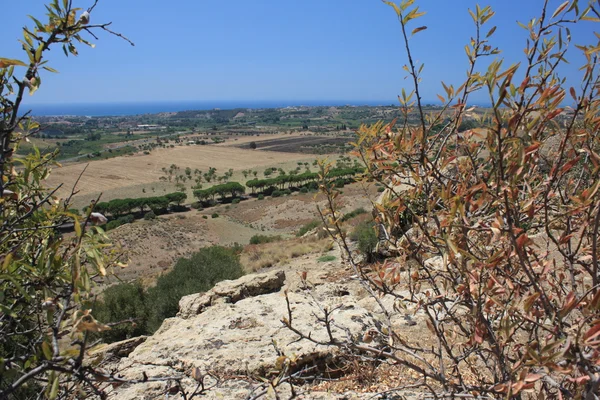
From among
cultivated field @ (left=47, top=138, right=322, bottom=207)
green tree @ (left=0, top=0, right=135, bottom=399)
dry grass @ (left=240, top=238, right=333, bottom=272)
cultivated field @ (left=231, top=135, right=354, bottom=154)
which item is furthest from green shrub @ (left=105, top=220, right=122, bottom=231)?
cultivated field @ (left=231, top=135, right=354, bottom=154)

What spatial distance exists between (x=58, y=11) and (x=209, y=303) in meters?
5.79

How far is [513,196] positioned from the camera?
1670 mm

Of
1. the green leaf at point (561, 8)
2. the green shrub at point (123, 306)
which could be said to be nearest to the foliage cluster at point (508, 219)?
the green leaf at point (561, 8)

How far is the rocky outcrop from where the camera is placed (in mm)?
3611

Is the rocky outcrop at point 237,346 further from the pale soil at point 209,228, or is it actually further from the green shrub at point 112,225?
the green shrub at point 112,225

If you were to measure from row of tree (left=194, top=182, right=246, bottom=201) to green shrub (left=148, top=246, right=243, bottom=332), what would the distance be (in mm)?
44900

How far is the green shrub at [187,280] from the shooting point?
1056 centimetres

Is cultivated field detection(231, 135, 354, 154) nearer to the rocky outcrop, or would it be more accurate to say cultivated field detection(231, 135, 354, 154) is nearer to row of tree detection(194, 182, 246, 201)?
row of tree detection(194, 182, 246, 201)

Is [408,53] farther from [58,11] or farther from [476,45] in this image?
[58,11]

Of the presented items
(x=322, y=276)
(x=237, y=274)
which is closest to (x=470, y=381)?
(x=322, y=276)

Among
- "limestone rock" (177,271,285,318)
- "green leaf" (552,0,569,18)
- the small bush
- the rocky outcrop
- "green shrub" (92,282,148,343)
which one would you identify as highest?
"green leaf" (552,0,569,18)

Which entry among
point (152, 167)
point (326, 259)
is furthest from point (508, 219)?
point (152, 167)

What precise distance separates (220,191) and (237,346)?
56660mm

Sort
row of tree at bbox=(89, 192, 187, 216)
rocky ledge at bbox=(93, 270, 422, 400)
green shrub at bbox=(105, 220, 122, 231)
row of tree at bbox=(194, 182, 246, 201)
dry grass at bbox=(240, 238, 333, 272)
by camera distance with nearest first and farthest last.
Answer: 1. rocky ledge at bbox=(93, 270, 422, 400)
2. dry grass at bbox=(240, 238, 333, 272)
3. green shrub at bbox=(105, 220, 122, 231)
4. row of tree at bbox=(89, 192, 187, 216)
5. row of tree at bbox=(194, 182, 246, 201)
